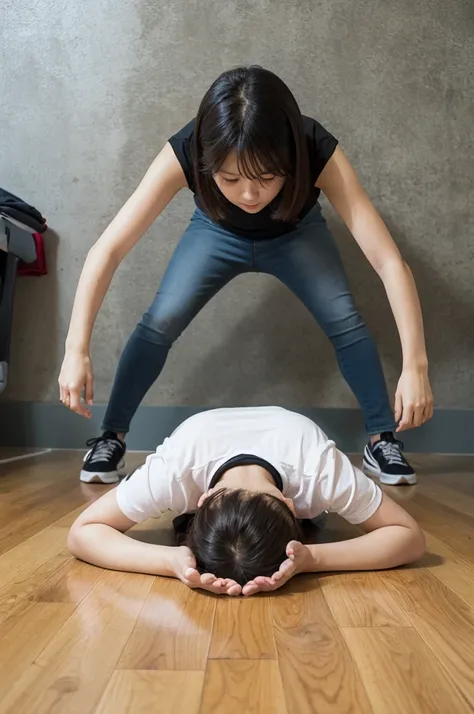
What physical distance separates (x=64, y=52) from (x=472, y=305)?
1529 mm

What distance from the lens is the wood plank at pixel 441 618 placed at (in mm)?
671

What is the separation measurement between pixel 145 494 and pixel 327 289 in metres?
0.87

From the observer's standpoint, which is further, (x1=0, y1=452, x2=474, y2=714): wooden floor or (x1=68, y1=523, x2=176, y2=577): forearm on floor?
(x1=68, y1=523, x2=176, y2=577): forearm on floor

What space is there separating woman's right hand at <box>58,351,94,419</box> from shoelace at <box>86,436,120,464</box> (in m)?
0.57

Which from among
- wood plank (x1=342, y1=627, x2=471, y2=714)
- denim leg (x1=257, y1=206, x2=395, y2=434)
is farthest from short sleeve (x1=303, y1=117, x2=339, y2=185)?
wood plank (x1=342, y1=627, x2=471, y2=714)

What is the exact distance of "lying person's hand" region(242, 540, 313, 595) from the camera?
2.84ft

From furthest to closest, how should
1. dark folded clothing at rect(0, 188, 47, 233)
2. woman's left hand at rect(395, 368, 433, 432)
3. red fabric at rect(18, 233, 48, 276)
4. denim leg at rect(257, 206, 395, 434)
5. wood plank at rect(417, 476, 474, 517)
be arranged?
red fabric at rect(18, 233, 48, 276), dark folded clothing at rect(0, 188, 47, 233), denim leg at rect(257, 206, 395, 434), wood plank at rect(417, 476, 474, 517), woman's left hand at rect(395, 368, 433, 432)

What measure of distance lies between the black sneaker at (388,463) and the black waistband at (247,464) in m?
0.80

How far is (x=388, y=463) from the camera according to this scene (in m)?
1.75

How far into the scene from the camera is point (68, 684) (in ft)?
2.06

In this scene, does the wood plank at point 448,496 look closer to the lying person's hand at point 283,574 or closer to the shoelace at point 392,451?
the shoelace at point 392,451

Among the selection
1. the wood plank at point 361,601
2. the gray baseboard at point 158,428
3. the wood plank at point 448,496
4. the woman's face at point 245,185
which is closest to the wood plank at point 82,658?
the wood plank at point 361,601

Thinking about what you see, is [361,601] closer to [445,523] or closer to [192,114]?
[445,523]

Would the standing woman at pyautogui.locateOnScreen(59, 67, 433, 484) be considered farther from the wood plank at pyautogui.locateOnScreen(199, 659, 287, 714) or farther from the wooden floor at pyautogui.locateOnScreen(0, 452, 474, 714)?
the wood plank at pyautogui.locateOnScreen(199, 659, 287, 714)
